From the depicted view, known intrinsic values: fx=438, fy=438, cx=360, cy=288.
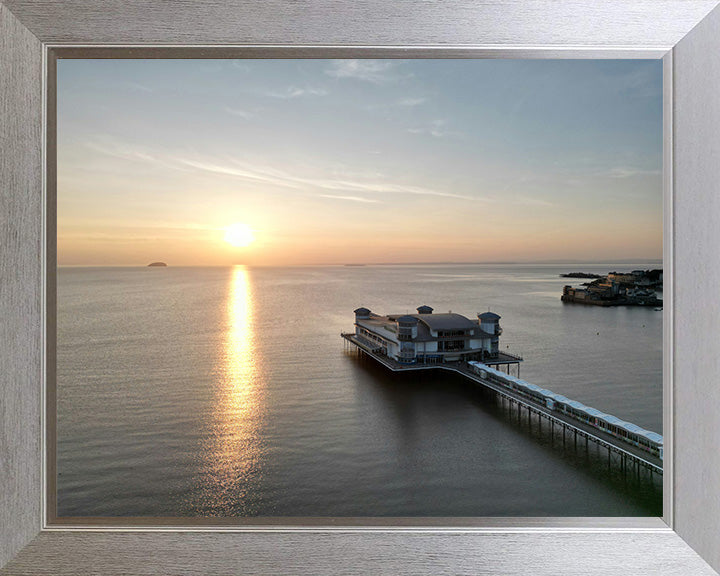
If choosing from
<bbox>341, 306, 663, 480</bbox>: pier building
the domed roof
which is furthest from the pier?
the domed roof

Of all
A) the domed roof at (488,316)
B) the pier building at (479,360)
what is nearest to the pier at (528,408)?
the pier building at (479,360)

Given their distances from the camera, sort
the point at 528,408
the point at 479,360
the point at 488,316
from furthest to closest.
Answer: the point at 488,316
the point at 479,360
the point at 528,408

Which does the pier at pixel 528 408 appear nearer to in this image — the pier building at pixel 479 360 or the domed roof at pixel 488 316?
the pier building at pixel 479 360

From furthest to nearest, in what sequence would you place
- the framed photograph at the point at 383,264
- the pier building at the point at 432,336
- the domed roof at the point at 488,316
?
the domed roof at the point at 488,316 < the pier building at the point at 432,336 < the framed photograph at the point at 383,264

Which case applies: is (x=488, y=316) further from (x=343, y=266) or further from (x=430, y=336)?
(x=343, y=266)

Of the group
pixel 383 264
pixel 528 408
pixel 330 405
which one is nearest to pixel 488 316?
pixel 528 408

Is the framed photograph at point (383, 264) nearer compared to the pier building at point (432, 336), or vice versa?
the framed photograph at point (383, 264)

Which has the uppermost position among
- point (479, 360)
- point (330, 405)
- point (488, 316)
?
point (488, 316)
